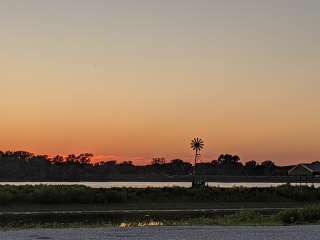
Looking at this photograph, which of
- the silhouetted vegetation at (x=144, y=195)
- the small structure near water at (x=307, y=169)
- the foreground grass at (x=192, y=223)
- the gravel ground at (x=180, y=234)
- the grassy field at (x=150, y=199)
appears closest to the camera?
the gravel ground at (x=180, y=234)

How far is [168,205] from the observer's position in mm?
65000

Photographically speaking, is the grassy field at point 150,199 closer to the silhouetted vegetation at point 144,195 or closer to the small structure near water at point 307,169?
the silhouetted vegetation at point 144,195

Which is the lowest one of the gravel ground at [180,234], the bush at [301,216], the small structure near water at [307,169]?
the gravel ground at [180,234]

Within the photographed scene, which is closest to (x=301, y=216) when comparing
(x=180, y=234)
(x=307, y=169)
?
(x=180, y=234)

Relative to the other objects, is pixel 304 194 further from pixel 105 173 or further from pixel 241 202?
pixel 105 173

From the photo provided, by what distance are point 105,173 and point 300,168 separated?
10745cm

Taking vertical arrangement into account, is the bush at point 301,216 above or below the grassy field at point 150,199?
below

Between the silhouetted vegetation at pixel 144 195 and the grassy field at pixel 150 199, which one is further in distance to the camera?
the silhouetted vegetation at pixel 144 195

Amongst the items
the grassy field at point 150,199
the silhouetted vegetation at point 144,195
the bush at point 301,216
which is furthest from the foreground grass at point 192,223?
the silhouetted vegetation at point 144,195

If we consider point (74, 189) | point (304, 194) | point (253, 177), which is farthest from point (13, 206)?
point (253, 177)

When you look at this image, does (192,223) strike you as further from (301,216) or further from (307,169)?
(307,169)

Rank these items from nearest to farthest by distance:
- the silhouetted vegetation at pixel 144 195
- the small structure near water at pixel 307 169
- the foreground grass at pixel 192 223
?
the foreground grass at pixel 192 223 < the silhouetted vegetation at pixel 144 195 < the small structure near water at pixel 307 169

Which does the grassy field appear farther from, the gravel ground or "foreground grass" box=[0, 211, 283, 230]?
the gravel ground

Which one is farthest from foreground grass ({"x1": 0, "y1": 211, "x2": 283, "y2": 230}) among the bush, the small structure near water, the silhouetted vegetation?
the small structure near water
